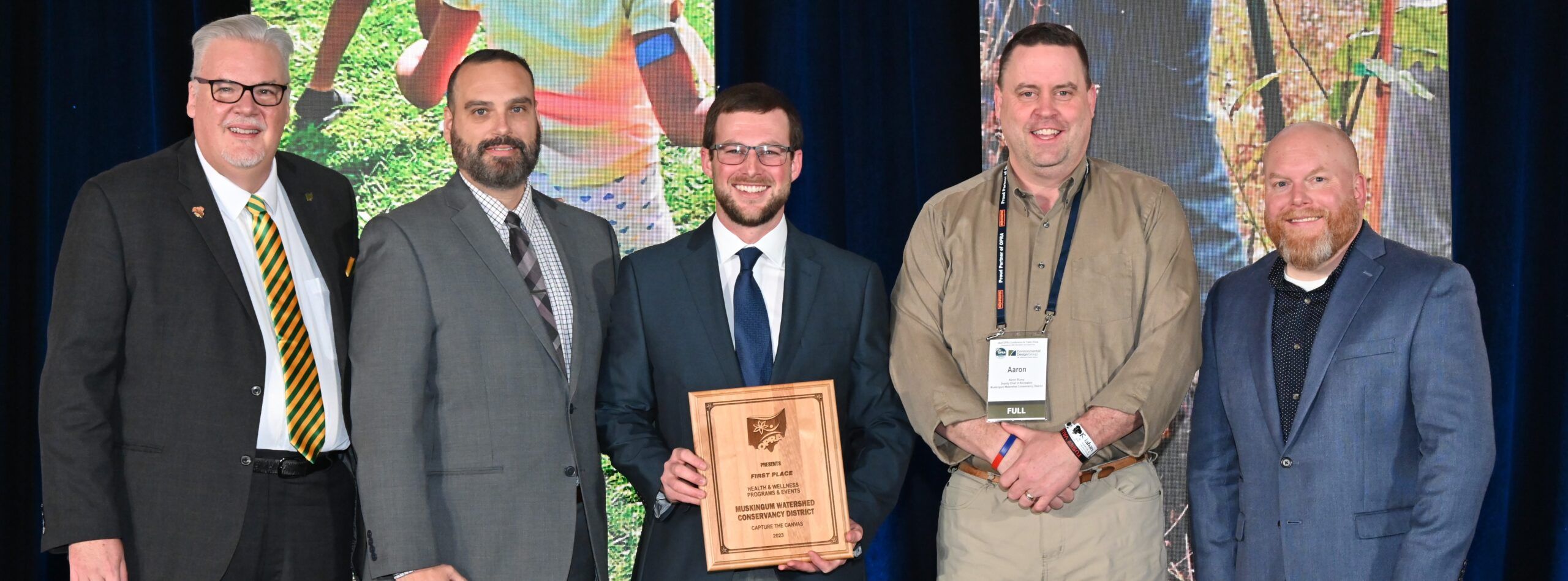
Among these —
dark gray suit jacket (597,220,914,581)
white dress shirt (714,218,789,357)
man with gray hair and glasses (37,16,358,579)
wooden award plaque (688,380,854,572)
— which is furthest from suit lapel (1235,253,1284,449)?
man with gray hair and glasses (37,16,358,579)

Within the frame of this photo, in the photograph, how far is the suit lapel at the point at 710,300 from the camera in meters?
2.87

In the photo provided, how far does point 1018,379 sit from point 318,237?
1.87 meters

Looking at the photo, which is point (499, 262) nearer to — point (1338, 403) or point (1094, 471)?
point (1094, 471)

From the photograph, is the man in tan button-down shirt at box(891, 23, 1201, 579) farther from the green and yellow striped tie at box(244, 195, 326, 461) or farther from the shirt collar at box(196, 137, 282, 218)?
the shirt collar at box(196, 137, 282, 218)

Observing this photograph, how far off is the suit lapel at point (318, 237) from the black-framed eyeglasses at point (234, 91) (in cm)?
24

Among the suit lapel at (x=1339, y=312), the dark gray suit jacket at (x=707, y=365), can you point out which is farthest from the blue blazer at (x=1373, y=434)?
the dark gray suit jacket at (x=707, y=365)

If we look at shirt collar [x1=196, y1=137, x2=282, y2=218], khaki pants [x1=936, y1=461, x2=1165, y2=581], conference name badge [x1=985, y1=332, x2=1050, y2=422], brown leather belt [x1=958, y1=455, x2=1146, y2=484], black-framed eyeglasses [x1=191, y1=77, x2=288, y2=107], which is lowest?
khaki pants [x1=936, y1=461, x2=1165, y2=581]

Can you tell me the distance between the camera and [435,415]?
287 centimetres

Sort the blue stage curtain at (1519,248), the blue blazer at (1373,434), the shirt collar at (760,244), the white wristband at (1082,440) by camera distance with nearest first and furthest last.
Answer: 1. the blue blazer at (1373,434)
2. the white wristband at (1082,440)
3. the shirt collar at (760,244)
4. the blue stage curtain at (1519,248)

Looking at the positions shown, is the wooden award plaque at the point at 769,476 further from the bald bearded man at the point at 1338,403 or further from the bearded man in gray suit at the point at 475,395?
the bald bearded man at the point at 1338,403

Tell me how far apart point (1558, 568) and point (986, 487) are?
2.82 metres

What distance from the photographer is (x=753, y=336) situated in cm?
290

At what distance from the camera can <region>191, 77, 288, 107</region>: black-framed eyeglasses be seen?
3.01m

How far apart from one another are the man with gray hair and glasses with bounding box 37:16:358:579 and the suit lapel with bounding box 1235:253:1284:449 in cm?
230
